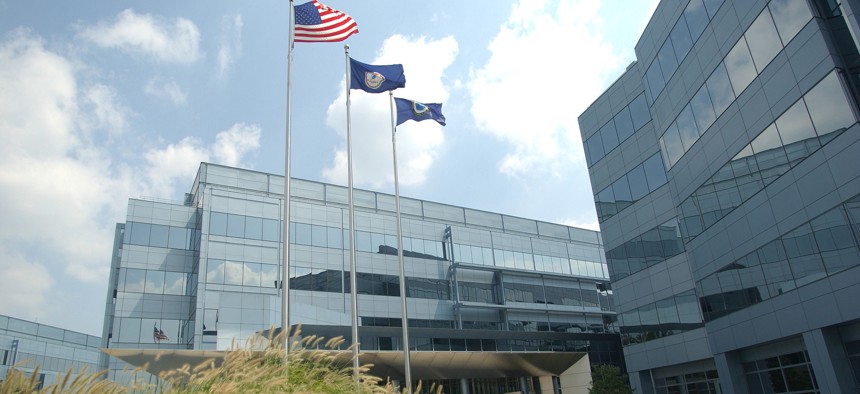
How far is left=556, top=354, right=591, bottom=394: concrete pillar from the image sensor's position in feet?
A: 153

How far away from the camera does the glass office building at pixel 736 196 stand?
1975 cm

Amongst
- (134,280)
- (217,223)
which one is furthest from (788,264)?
(134,280)

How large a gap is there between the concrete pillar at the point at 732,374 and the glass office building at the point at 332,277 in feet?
70.1

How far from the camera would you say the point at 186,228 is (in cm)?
4841

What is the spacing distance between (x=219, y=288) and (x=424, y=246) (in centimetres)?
1792

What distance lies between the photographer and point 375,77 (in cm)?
2370

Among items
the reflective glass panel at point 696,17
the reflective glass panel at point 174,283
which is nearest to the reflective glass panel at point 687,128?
the reflective glass panel at point 696,17

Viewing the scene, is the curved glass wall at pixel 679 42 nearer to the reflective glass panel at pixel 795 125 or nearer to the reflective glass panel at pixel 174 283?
→ the reflective glass panel at pixel 795 125

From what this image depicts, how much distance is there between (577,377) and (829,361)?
28426mm

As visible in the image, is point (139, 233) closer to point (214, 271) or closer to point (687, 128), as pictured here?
point (214, 271)

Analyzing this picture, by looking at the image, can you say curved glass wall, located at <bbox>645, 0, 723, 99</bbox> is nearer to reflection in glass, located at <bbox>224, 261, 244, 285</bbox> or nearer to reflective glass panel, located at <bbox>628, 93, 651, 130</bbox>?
reflective glass panel, located at <bbox>628, 93, 651, 130</bbox>

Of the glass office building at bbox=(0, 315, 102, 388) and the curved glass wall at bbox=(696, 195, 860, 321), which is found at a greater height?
the glass office building at bbox=(0, 315, 102, 388)

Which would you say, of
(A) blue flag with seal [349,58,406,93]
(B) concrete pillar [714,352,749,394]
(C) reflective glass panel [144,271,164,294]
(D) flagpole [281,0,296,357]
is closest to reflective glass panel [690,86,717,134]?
(B) concrete pillar [714,352,749,394]

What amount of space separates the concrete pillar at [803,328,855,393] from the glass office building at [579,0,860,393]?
0.17 ft
